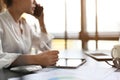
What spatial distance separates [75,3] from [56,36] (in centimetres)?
54

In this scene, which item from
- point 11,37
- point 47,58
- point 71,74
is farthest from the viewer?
point 11,37

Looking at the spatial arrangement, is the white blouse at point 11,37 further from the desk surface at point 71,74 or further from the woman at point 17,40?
the desk surface at point 71,74

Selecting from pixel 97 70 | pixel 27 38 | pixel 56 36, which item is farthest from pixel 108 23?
pixel 97 70

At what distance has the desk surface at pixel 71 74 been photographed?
1.07 meters

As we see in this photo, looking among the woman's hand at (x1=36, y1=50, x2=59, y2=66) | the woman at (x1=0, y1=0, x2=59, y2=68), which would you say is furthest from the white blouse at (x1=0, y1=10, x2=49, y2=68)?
the woman's hand at (x1=36, y1=50, x2=59, y2=66)

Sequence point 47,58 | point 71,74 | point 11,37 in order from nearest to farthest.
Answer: point 71,74, point 47,58, point 11,37

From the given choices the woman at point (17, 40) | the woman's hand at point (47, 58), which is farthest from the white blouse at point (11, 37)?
the woman's hand at point (47, 58)

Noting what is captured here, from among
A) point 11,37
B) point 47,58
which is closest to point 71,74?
point 47,58

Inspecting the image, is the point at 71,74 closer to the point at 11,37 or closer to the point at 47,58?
the point at 47,58

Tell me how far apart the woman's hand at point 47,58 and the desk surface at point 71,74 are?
0.31 feet

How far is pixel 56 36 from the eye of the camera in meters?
3.72

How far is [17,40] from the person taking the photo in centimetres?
165

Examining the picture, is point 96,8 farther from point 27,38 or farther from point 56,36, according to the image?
point 27,38

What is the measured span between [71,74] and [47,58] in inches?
11.0
